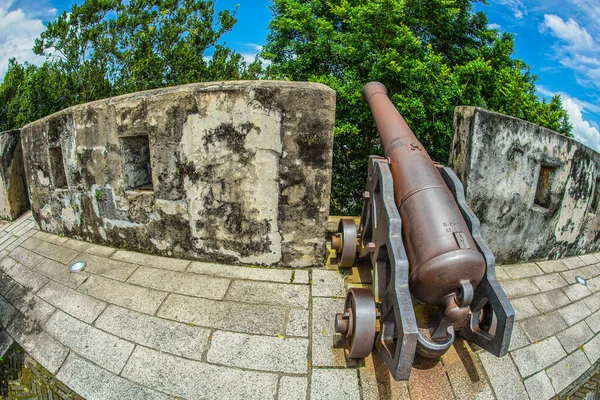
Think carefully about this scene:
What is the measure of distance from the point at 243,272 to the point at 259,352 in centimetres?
106

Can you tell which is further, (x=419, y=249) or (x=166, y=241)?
(x=166, y=241)

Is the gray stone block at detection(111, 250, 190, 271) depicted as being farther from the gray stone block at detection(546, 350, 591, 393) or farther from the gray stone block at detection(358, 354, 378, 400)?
the gray stone block at detection(546, 350, 591, 393)

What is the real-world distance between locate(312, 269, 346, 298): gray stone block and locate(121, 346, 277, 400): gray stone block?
95cm

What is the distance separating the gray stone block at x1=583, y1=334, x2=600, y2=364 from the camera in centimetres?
327

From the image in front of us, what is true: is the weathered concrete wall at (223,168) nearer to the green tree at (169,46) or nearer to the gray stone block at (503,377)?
the gray stone block at (503,377)

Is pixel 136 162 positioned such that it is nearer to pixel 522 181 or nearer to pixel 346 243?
pixel 346 243

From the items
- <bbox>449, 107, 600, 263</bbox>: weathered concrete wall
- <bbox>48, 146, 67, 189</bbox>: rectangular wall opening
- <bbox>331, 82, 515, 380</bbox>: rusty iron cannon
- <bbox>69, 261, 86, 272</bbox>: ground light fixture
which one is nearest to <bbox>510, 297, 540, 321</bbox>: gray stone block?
<bbox>449, 107, 600, 263</bbox>: weathered concrete wall

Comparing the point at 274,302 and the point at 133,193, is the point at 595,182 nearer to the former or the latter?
the point at 274,302

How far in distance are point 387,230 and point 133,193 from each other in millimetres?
3045

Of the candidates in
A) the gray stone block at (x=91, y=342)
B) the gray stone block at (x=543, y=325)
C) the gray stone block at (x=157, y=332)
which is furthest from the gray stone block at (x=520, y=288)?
the gray stone block at (x=91, y=342)

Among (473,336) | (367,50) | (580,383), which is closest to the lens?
(473,336)

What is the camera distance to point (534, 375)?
2773 mm

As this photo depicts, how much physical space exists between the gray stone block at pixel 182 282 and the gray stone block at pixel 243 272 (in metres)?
0.10

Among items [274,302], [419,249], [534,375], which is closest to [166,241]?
[274,302]
